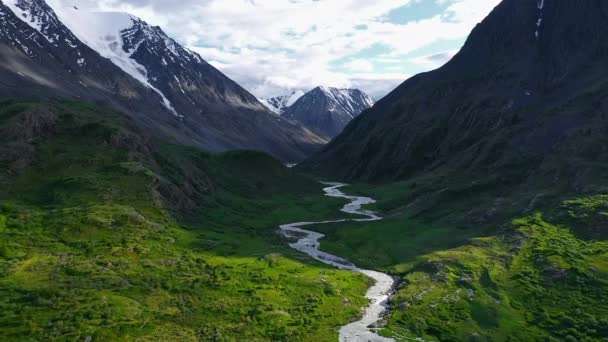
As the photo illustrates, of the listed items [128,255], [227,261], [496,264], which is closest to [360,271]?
[496,264]

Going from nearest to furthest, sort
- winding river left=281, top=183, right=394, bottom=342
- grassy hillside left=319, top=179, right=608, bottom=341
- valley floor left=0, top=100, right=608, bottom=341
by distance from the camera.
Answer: valley floor left=0, top=100, right=608, bottom=341, winding river left=281, top=183, right=394, bottom=342, grassy hillside left=319, top=179, right=608, bottom=341

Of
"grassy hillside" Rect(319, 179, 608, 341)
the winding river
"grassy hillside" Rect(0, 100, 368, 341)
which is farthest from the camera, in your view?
"grassy hillside" Rect(319, 179, 608, 341)

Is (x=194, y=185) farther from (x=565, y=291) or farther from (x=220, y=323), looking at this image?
(x=565, y=291)

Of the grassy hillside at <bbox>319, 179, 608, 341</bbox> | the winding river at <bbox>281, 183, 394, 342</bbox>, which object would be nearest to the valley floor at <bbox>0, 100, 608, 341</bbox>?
the grassy hillside at <bbox>319, 179, 608, 341</bbox>

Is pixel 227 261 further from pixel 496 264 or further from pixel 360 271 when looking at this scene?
pixel 496 264

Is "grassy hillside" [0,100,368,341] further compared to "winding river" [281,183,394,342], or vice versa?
"winding river" [281,183,394,342]

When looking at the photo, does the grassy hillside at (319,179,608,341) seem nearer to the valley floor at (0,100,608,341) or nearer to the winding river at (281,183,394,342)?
the valley floor at (0,100,608,341)

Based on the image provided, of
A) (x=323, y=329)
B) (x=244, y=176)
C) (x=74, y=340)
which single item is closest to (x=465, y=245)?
(x=323, y=329)
